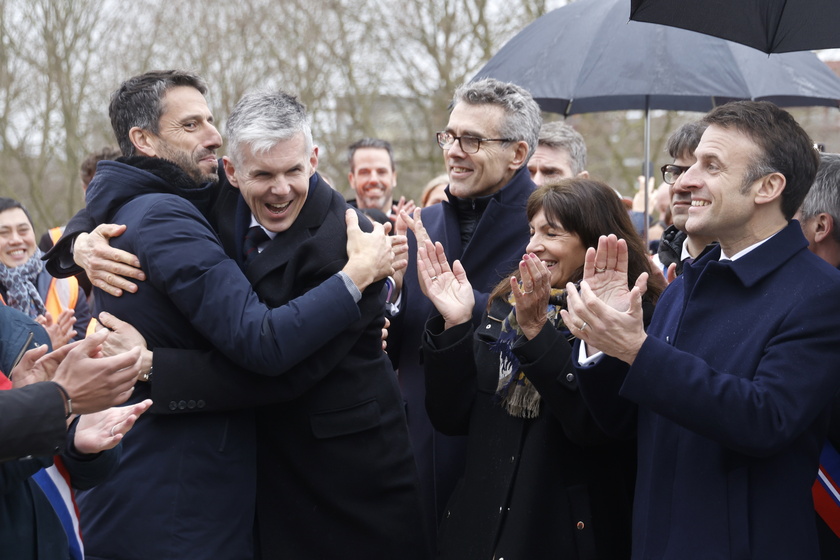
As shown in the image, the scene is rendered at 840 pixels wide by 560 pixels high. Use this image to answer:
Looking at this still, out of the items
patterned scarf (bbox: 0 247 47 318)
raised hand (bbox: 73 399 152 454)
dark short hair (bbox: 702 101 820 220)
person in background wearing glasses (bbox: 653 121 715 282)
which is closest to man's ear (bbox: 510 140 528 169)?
person in background wearing glasses (bbox: 653 121 715 282)

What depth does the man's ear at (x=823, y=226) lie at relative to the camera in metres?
3.19

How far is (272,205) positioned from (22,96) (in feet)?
43.3

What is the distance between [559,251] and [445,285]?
16.4 inches

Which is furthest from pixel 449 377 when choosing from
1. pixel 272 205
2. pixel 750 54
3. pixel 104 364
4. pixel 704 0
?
pixel 750 54

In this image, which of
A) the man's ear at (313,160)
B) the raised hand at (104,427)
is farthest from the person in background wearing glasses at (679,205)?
the raised hand at (104,427)

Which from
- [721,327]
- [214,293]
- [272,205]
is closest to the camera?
[721,327]

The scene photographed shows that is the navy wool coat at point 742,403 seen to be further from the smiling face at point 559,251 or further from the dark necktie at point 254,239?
the dark necktie at point 254,239

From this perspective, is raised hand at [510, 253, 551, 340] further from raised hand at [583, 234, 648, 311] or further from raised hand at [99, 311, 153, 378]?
raised hand at [99, 311, 153, 378]

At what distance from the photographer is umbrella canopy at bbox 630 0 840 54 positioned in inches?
127

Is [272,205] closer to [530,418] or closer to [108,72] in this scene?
[530,418]

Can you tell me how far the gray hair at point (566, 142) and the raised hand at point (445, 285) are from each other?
196cm

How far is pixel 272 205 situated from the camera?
10.2 ft

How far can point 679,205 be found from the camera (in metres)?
4.07

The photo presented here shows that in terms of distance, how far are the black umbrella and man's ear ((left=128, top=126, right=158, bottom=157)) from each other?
237cm
